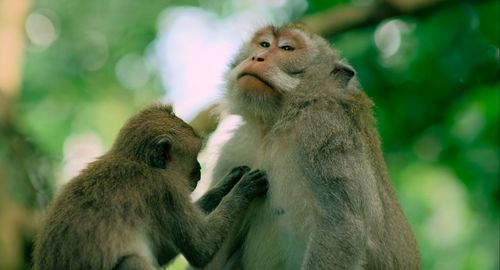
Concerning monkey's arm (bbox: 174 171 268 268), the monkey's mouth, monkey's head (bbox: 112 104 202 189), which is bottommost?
monkey's arm (bbox: 174 171 268 268)

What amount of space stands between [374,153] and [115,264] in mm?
1856

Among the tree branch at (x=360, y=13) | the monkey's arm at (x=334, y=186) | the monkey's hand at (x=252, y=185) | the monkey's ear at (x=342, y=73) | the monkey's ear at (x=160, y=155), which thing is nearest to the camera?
the monkey's arm at (x=334, y=186)

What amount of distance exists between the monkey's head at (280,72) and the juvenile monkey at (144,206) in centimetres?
40

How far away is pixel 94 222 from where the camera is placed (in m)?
5.27

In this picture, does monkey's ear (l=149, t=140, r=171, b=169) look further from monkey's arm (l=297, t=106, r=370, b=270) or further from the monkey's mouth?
monkey's arm (l=297, t=106, r=370, b=270)

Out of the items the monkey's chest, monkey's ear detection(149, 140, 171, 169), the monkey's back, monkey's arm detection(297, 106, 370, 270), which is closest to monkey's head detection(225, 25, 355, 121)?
monkey's arm detection(297, 106, 370, 270)

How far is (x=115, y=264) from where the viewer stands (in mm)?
5184

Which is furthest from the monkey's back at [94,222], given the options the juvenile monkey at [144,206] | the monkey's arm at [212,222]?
the monkey's arm at [212,222]

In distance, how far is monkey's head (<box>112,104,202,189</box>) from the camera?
19.0 ft

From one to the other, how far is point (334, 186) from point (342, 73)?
838 millimetres

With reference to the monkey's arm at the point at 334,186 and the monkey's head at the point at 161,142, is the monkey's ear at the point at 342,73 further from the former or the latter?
the monkey's head at the point at 161,142

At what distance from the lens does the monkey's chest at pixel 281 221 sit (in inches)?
229

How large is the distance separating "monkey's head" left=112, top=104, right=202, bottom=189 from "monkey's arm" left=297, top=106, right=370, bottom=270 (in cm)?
67

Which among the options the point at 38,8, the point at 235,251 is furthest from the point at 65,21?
the point at 235,251
